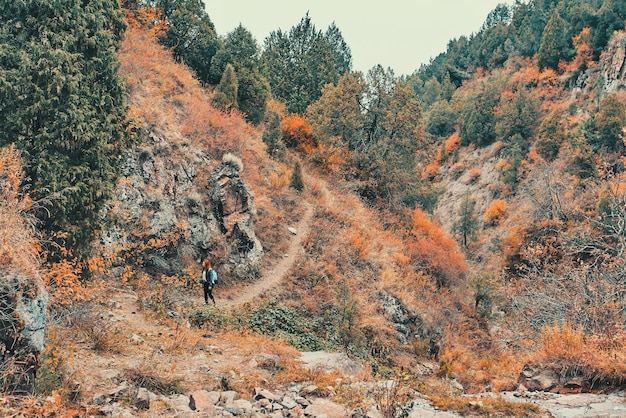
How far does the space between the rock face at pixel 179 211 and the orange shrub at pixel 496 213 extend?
29281mm

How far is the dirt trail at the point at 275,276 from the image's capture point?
1516 cm

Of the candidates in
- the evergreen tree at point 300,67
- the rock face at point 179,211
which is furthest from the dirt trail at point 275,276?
the evergreen tree at point 300,67

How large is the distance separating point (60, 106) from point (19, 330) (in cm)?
615

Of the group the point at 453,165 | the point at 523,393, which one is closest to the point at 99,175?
the point at 523,393

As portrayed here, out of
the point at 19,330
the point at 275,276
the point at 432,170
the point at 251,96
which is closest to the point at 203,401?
Result: the point at 19,330

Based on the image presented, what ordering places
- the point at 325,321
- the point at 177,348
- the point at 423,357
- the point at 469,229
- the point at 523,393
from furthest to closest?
the point at 469,229
the point at 423,357
the point at 325,321
the point at 177,348
the point at 523,393

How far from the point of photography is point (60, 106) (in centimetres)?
951

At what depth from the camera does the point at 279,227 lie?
64.8ft

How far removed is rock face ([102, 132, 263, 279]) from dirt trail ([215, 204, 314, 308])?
71 cm

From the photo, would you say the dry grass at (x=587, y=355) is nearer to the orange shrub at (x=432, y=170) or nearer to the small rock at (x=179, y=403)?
the small rock at (x=179, y=403)

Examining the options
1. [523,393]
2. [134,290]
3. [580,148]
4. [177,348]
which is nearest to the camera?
[523,393]

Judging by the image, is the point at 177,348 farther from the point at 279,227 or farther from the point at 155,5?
the point at 155,5

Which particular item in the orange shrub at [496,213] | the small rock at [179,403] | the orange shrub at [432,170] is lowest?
the small rock at [179,403]

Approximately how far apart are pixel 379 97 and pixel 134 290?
2050cm
